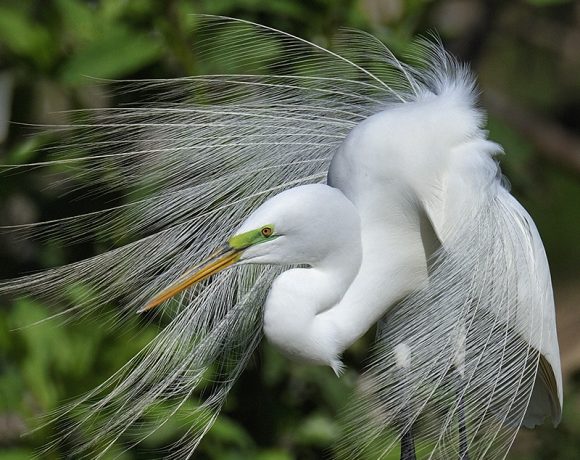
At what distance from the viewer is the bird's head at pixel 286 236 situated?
1554mm

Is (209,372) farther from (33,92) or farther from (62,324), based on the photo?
(33,92)

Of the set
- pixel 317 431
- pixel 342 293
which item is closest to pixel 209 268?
pixel 342 293

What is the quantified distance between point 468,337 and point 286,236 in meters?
0.36

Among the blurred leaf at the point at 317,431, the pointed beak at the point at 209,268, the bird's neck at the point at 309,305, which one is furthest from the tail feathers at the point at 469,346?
the blurred leaf at the point at 317,431

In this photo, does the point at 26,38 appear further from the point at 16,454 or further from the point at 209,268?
the point at 209,268

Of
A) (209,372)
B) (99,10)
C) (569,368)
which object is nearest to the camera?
(209,372)

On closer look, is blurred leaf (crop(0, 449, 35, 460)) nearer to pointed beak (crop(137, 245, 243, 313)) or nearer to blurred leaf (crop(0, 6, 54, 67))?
pointed beak (crop(137, 245, 243, 313))

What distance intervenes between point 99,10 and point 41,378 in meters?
0.75

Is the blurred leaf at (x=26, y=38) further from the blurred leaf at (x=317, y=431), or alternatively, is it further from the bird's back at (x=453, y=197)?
the blurred leaf at (x=317, y=431)

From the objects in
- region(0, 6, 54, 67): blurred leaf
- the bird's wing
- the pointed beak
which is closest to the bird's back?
the bird's wing

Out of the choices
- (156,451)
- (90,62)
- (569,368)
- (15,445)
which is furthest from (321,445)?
(569,368)

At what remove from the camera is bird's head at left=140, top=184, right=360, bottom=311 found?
1.55 meters

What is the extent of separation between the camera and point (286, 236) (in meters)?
1.58

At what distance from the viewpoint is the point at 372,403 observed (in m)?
1.68
